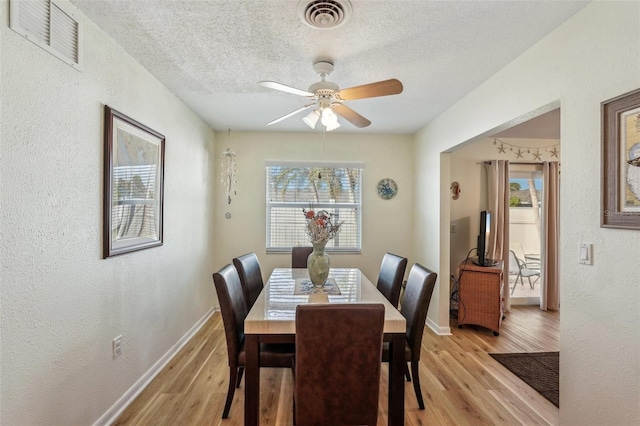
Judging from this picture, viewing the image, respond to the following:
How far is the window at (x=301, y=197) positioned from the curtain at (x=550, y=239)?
259 cm

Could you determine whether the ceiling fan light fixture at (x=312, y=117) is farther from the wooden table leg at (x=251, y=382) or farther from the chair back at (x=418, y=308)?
the wooden table leg at (x=251, y=382)

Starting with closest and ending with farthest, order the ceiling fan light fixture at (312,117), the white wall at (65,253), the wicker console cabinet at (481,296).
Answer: the white wall at (65,253) < the ceiling fan light fixture at (312,117) < the wicker console cabinet at (481,296)

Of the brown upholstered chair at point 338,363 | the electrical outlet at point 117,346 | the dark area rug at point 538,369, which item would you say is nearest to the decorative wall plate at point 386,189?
the dark area rug at point 538,369

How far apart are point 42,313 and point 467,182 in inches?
175

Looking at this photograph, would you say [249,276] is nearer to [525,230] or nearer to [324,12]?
[324,12]

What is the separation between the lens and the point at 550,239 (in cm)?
425

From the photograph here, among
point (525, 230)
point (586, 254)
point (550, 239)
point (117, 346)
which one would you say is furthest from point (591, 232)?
point (525, 230)

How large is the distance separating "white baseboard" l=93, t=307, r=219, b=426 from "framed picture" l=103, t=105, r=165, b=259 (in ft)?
3.27

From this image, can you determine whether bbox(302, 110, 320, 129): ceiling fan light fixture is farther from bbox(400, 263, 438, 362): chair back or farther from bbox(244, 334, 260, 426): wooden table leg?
bbox(244, 334, 260, 426): wooden table leg

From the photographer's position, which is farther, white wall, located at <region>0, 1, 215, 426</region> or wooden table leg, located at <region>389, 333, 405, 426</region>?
wooden table leg, located at <region>389, 333, 405, 426</region>

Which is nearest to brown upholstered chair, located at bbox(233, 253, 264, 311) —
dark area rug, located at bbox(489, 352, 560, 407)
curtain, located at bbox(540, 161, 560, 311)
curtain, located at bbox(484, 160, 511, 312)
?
dark area rug, located at bbox(489, 352, 560, 407)

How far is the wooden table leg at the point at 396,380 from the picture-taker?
1.71 m

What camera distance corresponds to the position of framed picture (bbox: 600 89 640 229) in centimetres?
138

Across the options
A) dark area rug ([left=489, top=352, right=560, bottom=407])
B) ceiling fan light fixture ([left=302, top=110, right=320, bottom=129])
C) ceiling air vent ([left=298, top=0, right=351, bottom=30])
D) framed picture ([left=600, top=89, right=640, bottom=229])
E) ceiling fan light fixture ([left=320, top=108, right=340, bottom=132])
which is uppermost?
ceiling air vent ([left=298, top=0, right=351, bottom=30])
